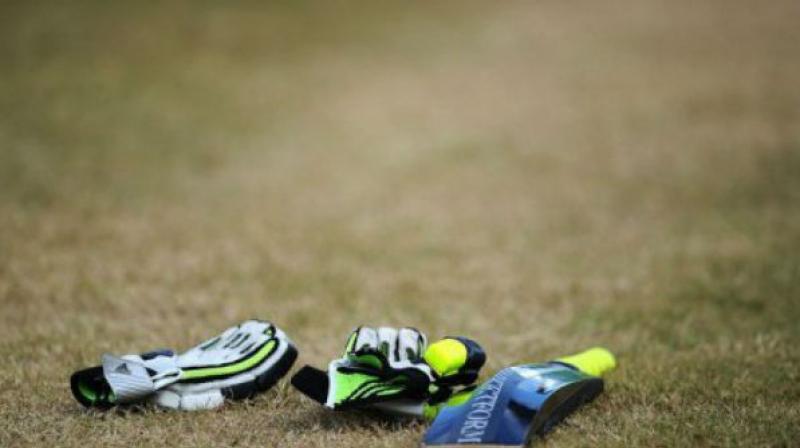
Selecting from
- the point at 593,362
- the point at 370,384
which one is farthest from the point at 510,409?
the point at 593,362

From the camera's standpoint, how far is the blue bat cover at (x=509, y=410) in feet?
9.48

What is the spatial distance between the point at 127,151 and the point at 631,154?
650 centimetres

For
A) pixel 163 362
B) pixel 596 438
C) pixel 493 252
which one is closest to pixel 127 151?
pixel 493 252

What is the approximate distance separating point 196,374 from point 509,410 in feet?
4.43

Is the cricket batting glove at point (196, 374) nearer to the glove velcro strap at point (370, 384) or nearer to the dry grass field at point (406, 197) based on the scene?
the dry grass field at point (406, 197)

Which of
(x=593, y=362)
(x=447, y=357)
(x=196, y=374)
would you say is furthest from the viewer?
(x=593, y=362)

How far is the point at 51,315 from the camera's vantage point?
5.27m

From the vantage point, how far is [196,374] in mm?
3471

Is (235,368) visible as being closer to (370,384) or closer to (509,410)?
(370,384)

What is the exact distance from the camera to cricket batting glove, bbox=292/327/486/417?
10.4 feet

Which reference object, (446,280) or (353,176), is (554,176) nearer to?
(353,176)

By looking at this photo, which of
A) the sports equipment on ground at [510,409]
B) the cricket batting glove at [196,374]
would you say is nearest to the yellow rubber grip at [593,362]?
the sports equipment on ground at [510,409]

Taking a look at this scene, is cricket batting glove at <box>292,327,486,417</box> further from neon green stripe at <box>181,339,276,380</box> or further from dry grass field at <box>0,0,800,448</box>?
neon green stripe at <box>181,339,276,380</box>

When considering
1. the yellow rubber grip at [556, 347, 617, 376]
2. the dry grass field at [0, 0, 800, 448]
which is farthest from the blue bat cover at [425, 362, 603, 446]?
the yellow rubber grip at [556, 347, 617, 376]
